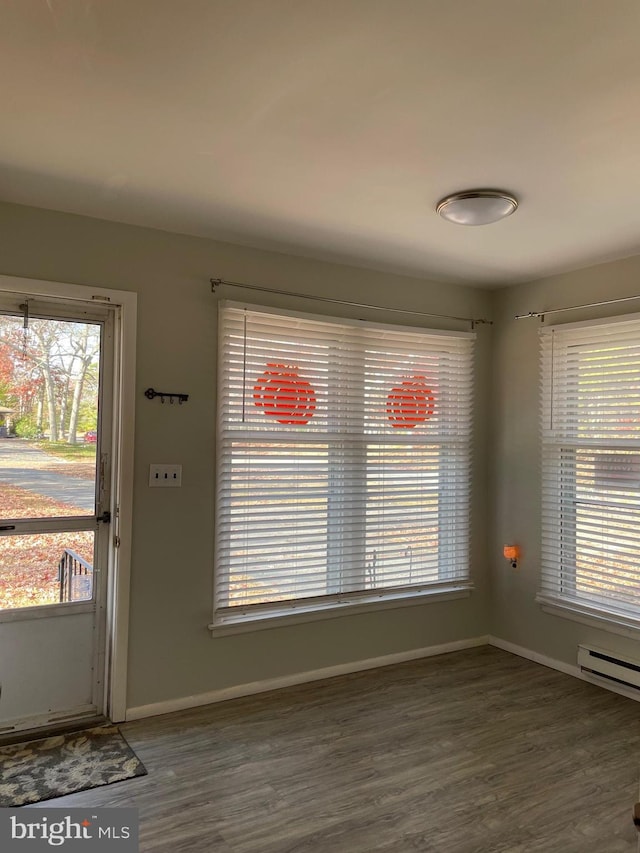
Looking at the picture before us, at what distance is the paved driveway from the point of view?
3141 mm

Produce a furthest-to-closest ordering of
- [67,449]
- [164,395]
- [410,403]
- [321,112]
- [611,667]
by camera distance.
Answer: [410,403] → [611,667] → [164,395] → [67,449] → [321,112]

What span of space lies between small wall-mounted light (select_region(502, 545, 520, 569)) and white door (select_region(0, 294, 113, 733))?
8.92ft

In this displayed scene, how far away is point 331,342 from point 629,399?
1867mm

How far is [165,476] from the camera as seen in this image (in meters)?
3.44

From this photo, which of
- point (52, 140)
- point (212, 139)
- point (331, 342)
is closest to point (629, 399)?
point (331, 342)

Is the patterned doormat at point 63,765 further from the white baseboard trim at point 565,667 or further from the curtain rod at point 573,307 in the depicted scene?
the curtain rod at point 573,307

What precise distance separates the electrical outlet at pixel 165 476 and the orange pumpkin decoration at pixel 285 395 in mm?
631

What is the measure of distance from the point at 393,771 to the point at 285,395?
2.09 meters

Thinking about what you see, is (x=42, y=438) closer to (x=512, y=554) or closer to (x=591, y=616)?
(x=512, y=554)

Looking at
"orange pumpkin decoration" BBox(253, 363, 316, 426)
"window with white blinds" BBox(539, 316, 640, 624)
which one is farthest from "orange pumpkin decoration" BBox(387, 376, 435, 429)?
"window with white blinds" BBox(539, 316, 640, 624)

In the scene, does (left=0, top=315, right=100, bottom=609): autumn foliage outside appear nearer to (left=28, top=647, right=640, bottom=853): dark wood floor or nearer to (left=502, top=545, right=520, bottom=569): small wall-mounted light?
(left=28, top=647, right=640, bottom=853): dark wood floor

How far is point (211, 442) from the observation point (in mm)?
3588

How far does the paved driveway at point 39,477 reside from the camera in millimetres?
3141

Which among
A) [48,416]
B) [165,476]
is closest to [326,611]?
[165,476]
